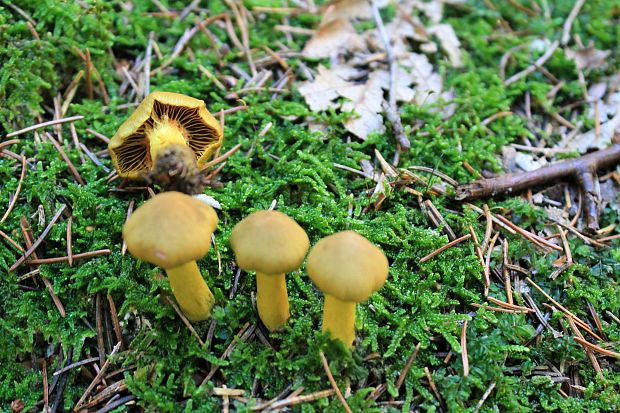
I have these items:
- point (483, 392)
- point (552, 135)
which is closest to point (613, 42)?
point (552, 135)

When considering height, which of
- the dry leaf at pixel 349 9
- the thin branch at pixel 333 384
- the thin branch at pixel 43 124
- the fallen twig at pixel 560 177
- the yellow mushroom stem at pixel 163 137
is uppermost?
the dry leaf at pixel 349 9

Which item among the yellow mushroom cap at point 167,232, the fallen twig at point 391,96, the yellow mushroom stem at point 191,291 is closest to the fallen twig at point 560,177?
the fallen twig at point 391,96

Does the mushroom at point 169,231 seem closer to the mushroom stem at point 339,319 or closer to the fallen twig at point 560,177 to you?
the mushroom stem at point 339,319

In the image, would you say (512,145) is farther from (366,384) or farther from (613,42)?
(366,384)

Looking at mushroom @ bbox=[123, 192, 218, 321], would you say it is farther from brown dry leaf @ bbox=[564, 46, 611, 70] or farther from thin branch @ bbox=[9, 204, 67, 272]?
brown dry leaf @ bbox=[564, 46, 611, 70]

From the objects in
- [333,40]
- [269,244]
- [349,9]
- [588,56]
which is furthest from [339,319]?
[588,56]

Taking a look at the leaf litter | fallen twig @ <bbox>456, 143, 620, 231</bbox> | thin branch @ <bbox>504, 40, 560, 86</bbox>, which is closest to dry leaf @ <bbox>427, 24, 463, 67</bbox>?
the leaf litter
